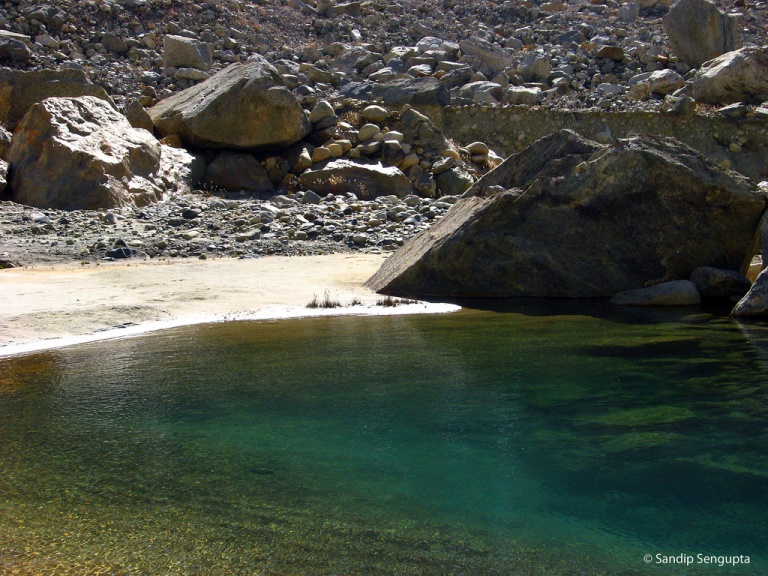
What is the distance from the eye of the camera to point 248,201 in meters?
14.2

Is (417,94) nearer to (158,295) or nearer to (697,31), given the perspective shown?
(697,31)

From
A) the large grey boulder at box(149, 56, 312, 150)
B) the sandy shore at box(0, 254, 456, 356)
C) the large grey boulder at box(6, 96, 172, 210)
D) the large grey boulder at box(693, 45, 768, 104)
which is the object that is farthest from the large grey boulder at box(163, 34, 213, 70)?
the large grey boulder at box(693, 45, 768, 104)

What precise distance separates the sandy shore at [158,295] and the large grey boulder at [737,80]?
1841 centimetres

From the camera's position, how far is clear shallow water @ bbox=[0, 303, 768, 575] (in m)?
2.66

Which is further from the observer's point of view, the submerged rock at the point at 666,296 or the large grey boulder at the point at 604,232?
the large grey boulder at the point at 604,232

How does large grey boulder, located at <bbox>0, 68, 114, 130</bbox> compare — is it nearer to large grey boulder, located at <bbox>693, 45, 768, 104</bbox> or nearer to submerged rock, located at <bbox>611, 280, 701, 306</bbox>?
submerged rock, located at <bbox>611, 280, 701, 306</bbox>

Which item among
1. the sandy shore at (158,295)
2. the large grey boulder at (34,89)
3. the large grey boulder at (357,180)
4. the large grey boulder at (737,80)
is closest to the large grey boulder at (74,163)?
the large grey boulder at (34,89)

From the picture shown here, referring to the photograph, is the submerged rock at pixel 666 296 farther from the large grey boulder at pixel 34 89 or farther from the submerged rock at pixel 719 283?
the large grey boulder at pixel 34 89

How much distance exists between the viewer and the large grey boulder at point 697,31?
2808 cm

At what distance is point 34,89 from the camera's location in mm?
16328

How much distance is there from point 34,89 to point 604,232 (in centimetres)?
1307

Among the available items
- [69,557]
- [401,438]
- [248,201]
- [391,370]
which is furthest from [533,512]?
[248,201]

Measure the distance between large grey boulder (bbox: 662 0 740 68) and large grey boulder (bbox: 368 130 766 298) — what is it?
72.3 feet

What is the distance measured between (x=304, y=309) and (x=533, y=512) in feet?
16.3
